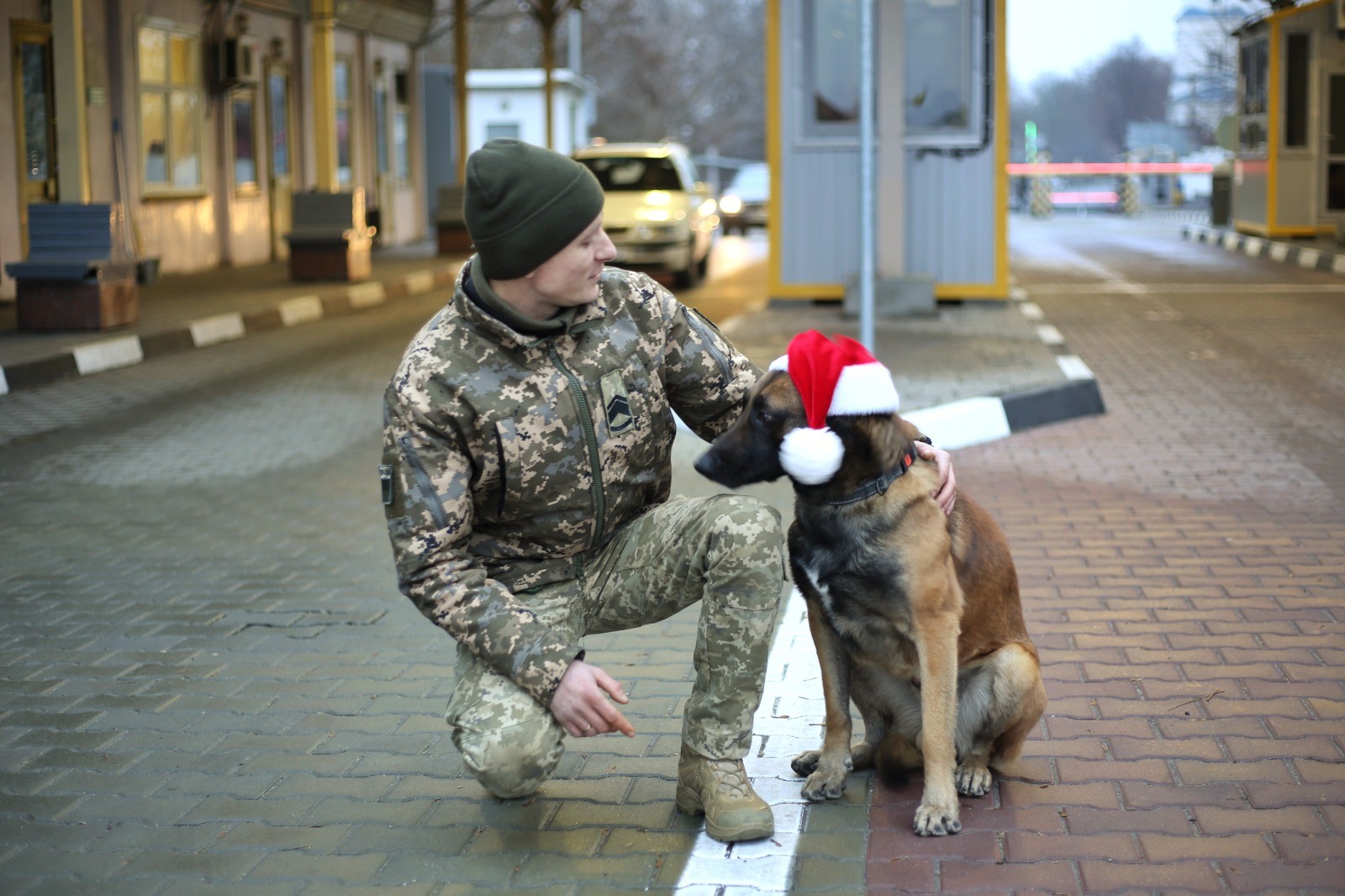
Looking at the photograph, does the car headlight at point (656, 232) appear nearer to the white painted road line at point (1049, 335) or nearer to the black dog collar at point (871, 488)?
the white painted road line at point (1049, 335)

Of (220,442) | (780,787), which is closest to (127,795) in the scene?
(780,787)

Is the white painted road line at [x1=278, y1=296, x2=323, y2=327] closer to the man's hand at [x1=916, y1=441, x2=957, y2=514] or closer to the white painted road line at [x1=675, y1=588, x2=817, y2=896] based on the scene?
the white painted road line at [x1=675, y1=588, x2=817, y2=896]

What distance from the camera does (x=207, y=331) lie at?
566 inches

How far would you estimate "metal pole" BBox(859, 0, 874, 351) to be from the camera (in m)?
9.09

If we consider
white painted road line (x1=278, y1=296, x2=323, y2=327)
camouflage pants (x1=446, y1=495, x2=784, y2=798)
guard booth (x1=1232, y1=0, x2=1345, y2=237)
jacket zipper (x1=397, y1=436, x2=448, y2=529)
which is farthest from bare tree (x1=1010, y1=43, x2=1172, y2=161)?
jacket zipper (x1=397, y1=436, x2=448, y2=529)

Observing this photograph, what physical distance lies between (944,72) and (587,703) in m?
12.9

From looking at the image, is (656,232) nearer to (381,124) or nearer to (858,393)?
(381,124)

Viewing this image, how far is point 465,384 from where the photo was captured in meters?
3.42

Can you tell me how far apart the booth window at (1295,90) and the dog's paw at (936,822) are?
2438 centimetres

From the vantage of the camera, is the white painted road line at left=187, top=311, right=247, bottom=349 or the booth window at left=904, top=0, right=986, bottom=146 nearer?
the white painted road line at left=187, top=311, right=247, bottom=349

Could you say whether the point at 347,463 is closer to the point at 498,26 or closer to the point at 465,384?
the point at 465,384

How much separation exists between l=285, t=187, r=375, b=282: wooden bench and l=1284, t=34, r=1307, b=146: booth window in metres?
15.3

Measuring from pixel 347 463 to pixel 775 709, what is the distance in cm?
459

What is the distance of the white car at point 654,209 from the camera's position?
19891 mm
